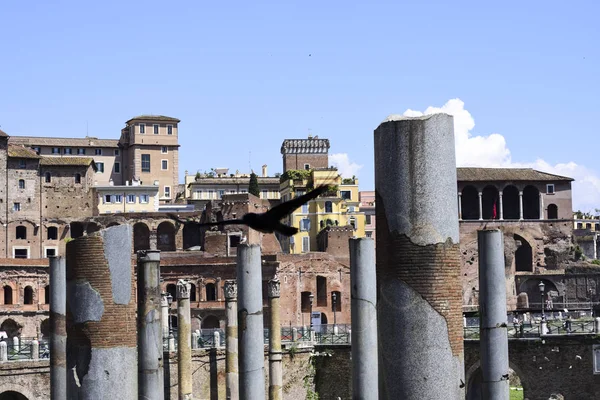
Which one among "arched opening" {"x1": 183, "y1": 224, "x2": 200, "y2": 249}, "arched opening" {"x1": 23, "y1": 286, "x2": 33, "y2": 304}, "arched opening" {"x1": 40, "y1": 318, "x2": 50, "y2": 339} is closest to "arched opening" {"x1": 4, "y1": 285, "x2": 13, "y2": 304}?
"arched opening" {"x1": 23, "y1": 286, "x2": 33, "y2": 304}

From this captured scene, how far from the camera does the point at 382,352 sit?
33.9 ft

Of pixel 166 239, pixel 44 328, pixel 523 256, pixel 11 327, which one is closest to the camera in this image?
pixel 11 327

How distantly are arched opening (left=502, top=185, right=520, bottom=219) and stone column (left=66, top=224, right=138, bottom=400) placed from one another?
59.4m

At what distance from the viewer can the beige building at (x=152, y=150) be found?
83.1 m

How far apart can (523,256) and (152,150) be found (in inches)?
1124

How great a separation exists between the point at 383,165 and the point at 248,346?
8.78 meters

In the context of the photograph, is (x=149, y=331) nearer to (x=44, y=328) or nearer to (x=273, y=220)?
(x=273, y=220)

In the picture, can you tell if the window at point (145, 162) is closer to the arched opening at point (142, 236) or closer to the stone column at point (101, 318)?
the arched opening at point (142, 236)

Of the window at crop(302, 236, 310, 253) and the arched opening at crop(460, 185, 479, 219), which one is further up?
the arched opening at crop(460, 185, 479, 219)

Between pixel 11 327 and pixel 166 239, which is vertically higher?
pixel 166 239

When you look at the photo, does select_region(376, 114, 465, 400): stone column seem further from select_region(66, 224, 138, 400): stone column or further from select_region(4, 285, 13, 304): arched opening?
select_region(4, 285, 13, 304): arched opening

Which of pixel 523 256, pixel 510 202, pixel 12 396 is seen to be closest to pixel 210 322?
pixel 523 256

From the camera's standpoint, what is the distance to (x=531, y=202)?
7219cm

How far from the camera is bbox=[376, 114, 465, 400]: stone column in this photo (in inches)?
397
